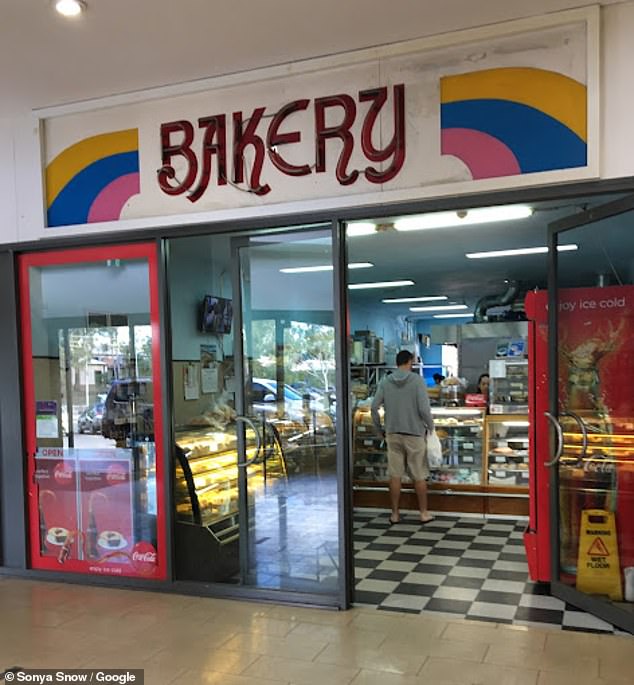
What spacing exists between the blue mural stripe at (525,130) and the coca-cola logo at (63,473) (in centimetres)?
343

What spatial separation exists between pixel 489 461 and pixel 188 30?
4672mm

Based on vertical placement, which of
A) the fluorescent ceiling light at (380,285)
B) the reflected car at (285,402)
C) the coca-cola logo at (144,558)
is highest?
the fluorescent ceiling light at (380,285)

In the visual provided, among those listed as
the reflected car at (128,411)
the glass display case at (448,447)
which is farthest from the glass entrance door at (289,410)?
the glass display case at (448,447)

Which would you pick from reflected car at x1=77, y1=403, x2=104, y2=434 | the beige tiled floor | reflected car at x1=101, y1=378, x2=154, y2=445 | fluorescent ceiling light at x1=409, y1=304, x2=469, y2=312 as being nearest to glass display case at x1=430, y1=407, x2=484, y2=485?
the beige tiled floor

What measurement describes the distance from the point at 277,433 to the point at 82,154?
7.55 feet

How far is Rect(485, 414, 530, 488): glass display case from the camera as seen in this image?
624 cm

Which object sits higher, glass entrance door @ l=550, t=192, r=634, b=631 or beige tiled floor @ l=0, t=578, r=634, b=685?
glass entrance door @ l=550, t=192, r=634, b=631

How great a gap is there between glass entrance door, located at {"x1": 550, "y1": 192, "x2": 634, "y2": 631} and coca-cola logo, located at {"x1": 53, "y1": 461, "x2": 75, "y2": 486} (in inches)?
129

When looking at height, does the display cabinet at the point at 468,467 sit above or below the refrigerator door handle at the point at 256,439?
below

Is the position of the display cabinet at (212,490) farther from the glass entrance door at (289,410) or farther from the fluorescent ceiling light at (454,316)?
the fluorescent ceiling light at (454,316)

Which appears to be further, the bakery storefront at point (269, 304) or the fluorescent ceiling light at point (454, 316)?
the fluorescent ceiling light at point (454, 316)
